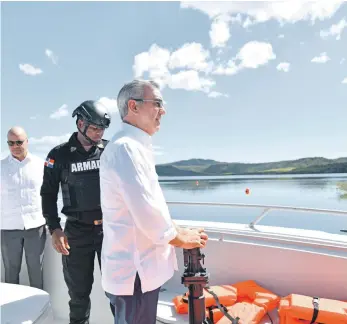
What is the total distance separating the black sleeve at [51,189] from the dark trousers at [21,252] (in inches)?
28.3

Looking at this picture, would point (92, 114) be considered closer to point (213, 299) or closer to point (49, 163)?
point (49, 163)

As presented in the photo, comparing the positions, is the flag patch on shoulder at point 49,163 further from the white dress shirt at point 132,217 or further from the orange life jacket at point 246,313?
the orange life jacket at point 246,313

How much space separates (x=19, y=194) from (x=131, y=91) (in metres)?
1.74

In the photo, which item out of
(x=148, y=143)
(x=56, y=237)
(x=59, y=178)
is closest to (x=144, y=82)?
(x=148, y=143)

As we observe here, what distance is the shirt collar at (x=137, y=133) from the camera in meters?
1.12

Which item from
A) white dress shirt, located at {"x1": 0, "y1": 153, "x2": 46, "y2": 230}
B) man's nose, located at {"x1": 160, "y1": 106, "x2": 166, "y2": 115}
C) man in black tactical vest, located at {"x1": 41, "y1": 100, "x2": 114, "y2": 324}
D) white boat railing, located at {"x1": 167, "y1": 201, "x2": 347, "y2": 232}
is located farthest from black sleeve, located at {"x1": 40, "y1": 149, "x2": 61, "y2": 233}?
white boat railing, located at {"x1": 167, "y1": 201, "x2": 347, "y2": 232}

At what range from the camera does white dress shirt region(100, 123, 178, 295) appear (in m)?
1.01

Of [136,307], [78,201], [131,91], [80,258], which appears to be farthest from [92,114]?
[136,307]

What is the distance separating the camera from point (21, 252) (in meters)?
2.43

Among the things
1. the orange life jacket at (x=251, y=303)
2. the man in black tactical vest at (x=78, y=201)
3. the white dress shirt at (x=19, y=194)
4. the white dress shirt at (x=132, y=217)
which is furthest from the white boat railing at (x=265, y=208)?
the white dress shirt at (x=132, y=217)

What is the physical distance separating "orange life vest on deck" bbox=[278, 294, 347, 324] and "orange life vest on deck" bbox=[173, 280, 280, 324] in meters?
0.14

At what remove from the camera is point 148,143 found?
3.78ft

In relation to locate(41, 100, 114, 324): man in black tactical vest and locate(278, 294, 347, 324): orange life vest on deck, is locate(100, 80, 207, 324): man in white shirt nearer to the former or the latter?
locate(41, 100, 114, 324): man in black tactical vest

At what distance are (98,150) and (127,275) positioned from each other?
3.20 ft
